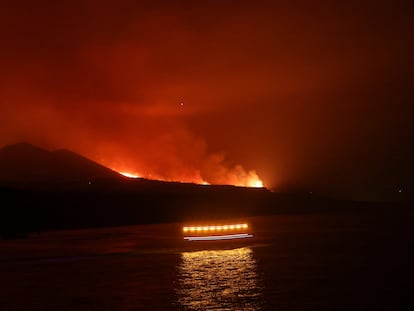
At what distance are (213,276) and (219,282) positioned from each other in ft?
5.02

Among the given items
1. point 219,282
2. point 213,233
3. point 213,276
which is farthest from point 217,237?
point 219,282

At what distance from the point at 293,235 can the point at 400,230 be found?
9.37 meters

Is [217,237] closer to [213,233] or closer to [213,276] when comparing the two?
[213,233]

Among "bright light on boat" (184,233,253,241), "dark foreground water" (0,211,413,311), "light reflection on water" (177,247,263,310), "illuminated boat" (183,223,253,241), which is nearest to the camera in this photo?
"light reflection on water" (177,247,263,310)

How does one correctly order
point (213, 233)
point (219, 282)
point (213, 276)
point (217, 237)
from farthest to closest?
point (213, 233)
point (217, 237)
point (213, 276)
point (219, 282)

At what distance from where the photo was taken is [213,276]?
2283 cm

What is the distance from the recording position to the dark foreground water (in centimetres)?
1811

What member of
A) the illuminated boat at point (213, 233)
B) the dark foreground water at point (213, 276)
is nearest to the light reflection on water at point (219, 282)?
the dark foreground water at point (213, 276)

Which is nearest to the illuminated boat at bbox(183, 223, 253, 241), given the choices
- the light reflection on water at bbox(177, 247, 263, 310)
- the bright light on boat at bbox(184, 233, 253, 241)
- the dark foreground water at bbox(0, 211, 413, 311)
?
the bright light on boat at bbox(184, 233, 253, 241)

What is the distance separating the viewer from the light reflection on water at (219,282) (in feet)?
57.6

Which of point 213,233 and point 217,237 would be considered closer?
point 217,237

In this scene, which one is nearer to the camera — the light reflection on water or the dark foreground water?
the light reflection on water

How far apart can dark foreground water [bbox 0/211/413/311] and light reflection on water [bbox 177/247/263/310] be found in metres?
0.03

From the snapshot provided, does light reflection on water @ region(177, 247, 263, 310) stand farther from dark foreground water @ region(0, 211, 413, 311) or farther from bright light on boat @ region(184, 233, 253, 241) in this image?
bright light on boat @ region(184, 233, 253, 241)
